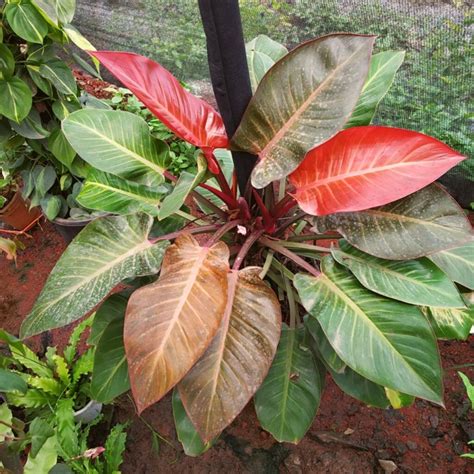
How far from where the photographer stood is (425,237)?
0.97 metres

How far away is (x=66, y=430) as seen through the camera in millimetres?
1374

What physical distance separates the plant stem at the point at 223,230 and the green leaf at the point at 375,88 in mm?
392

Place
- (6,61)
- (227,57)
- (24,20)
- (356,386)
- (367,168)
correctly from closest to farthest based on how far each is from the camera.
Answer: (227,57)
(367,168)
(356,386)
(24,20)
(6,61)

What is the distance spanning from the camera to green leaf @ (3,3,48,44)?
1498 mm

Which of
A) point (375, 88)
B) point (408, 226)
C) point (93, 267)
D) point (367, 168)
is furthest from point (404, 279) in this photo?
point (93, 267)

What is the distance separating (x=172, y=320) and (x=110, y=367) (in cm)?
37

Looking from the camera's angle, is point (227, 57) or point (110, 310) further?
point (110, 310)

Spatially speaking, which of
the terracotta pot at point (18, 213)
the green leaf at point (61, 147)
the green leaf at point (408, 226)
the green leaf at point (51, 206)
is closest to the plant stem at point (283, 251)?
the green leaf at point (408, 226)

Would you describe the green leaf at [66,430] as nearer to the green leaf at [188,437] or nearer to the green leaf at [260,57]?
the green leaf at [188,437]

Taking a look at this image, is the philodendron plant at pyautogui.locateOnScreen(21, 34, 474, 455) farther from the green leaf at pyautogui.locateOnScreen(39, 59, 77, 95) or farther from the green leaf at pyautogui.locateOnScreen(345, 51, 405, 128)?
the green leaf at pyautogui.locateOnScreen(39, 59, 77, 95)

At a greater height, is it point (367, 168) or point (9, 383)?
point (367, 168)

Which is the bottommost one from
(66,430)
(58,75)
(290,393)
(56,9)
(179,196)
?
(66,430)

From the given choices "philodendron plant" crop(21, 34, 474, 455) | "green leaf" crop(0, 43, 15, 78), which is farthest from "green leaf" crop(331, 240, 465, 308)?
"green leaf" crop(0, 43, 15, 78)

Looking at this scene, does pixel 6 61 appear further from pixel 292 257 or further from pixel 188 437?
pixel 188 437
